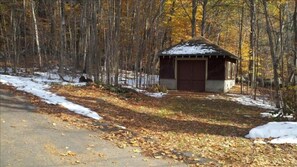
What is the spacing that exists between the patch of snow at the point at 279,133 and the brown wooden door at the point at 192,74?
15.0 meters

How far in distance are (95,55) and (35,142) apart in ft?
44.9

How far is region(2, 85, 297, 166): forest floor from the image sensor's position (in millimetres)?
7832

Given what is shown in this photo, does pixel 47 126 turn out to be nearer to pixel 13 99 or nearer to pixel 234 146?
pixel 13 99

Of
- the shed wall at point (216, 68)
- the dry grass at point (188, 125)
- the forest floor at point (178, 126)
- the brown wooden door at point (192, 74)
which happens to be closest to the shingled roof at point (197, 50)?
the shed wall at point (216, 68)

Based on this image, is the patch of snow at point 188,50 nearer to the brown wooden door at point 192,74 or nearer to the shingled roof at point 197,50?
the shingled roof at point 197,50

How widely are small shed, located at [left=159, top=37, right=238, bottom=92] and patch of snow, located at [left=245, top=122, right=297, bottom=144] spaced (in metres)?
14.7

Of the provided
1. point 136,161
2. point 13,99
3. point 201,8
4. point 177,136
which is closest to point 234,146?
point 177,136

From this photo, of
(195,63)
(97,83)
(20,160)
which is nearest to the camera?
(20,160)

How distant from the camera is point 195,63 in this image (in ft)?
84.1

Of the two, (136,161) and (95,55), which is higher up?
(95,55)

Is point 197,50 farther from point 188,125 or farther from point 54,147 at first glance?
point 54,147

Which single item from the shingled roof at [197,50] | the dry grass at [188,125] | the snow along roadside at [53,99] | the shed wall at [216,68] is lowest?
the dry grass at [188,125]

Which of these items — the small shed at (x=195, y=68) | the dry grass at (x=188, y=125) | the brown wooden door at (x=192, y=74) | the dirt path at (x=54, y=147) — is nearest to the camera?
the dirt path at (x=54, y=147)

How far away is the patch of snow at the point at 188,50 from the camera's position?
24969 mm
